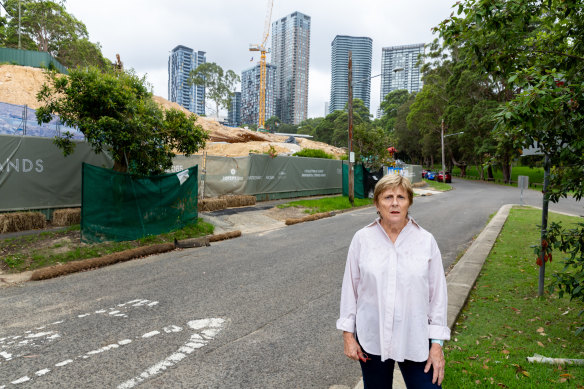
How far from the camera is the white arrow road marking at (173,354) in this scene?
3.40 metres

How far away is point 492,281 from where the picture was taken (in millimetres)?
6414

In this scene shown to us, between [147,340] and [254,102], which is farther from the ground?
[254,102]

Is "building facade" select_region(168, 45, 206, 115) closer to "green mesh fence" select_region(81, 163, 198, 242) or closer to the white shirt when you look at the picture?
"green mesh fence" select_region(81, 163, 198, 242)

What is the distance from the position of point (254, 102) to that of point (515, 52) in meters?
168

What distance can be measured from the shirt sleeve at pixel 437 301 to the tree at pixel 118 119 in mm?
8369

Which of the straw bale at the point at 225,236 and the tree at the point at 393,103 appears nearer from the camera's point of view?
the straw bale at the point at 225,236

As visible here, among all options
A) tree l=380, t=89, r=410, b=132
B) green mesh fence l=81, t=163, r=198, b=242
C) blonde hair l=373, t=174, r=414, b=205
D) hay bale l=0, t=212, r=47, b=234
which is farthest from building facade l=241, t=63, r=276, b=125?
blonde hair l=373, t=174, r=414, b=205

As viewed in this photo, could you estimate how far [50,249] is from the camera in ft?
26.1

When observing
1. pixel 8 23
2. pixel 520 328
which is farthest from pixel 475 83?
pixel 8 23

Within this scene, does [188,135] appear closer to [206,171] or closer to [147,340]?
[206,171]

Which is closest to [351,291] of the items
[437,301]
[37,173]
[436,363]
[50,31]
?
[437,301]

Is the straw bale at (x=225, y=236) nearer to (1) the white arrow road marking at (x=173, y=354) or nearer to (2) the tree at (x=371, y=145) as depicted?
(1) the white arrow road marking at (x=173, y=354)

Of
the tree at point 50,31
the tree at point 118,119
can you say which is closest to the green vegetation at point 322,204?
the tree at point 118,119

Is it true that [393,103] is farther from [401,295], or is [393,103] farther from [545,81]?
[401,295]
